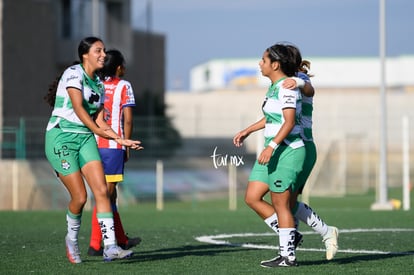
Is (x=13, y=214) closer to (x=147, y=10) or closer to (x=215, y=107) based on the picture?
(x=147, y=10)

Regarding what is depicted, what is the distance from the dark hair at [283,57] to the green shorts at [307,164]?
0.73 meters

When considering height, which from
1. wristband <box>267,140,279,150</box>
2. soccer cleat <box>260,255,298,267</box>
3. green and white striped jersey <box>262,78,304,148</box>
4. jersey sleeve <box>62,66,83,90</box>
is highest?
jersey sleeve <box>62,66,83,90</box>

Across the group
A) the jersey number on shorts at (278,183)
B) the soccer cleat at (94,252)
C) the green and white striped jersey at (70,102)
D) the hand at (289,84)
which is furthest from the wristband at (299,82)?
the soccer cleat at (94,252)

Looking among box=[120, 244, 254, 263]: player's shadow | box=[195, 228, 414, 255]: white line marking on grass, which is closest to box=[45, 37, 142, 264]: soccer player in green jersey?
box=[120, 244, 254, 263]: player's shadow

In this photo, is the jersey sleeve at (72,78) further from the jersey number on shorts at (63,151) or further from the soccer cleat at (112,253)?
the soccer cleat at (112,253)

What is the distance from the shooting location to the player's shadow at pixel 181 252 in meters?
10.6

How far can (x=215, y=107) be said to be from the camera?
2479 inches

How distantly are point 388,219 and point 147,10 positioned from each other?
126ft

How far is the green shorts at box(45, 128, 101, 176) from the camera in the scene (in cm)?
962

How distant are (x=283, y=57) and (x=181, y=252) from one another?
9.09 feet

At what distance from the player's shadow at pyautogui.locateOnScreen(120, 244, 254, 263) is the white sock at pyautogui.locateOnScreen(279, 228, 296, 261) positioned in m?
1.53

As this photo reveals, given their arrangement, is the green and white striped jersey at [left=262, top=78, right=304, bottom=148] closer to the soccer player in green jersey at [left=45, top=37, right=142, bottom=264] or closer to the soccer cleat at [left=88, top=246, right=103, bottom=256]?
the soccer player in green jersey at [left=45, top=37, right=142, bottom=264]

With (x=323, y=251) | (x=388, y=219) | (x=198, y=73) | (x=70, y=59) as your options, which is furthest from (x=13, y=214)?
(x=198, y=73)

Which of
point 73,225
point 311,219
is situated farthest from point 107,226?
point 311,219
